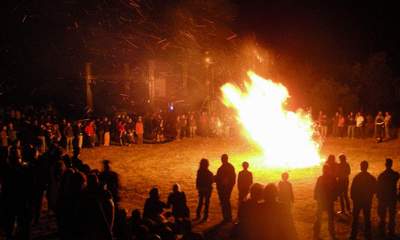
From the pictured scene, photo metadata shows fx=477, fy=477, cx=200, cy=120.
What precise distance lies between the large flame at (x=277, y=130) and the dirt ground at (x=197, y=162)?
3.32ft

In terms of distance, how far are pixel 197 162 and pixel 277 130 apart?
3.86 meters

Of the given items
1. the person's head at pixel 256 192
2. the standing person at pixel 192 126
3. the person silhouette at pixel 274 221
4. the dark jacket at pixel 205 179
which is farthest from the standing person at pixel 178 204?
the standing person at pixel 192 126

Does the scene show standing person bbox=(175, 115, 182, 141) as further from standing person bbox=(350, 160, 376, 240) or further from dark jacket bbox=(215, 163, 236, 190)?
standing person bbox=(350, 160, 376, 240)

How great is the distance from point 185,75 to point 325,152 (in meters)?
14.2

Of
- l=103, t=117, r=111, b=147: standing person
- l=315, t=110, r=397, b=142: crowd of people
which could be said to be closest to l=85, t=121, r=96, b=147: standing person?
l=103, t=117, r=111, b=147: standing person

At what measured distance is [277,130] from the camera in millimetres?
21031

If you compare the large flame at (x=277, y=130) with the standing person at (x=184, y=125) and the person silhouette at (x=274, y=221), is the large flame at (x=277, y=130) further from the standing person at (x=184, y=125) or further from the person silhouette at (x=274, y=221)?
the person silhouette at (x=274, y=221)

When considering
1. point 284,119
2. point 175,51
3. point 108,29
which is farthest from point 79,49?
point 284,119

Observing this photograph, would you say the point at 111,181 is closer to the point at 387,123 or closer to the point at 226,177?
the point at 226,177

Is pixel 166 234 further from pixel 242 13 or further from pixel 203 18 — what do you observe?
pixel 242 13

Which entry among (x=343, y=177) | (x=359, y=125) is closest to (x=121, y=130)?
(x=359, y=125)

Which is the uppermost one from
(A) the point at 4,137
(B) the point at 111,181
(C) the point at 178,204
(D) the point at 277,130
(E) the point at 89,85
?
(E) the point at 89,85

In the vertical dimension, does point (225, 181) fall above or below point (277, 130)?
below

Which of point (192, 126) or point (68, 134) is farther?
point (192, 126)
